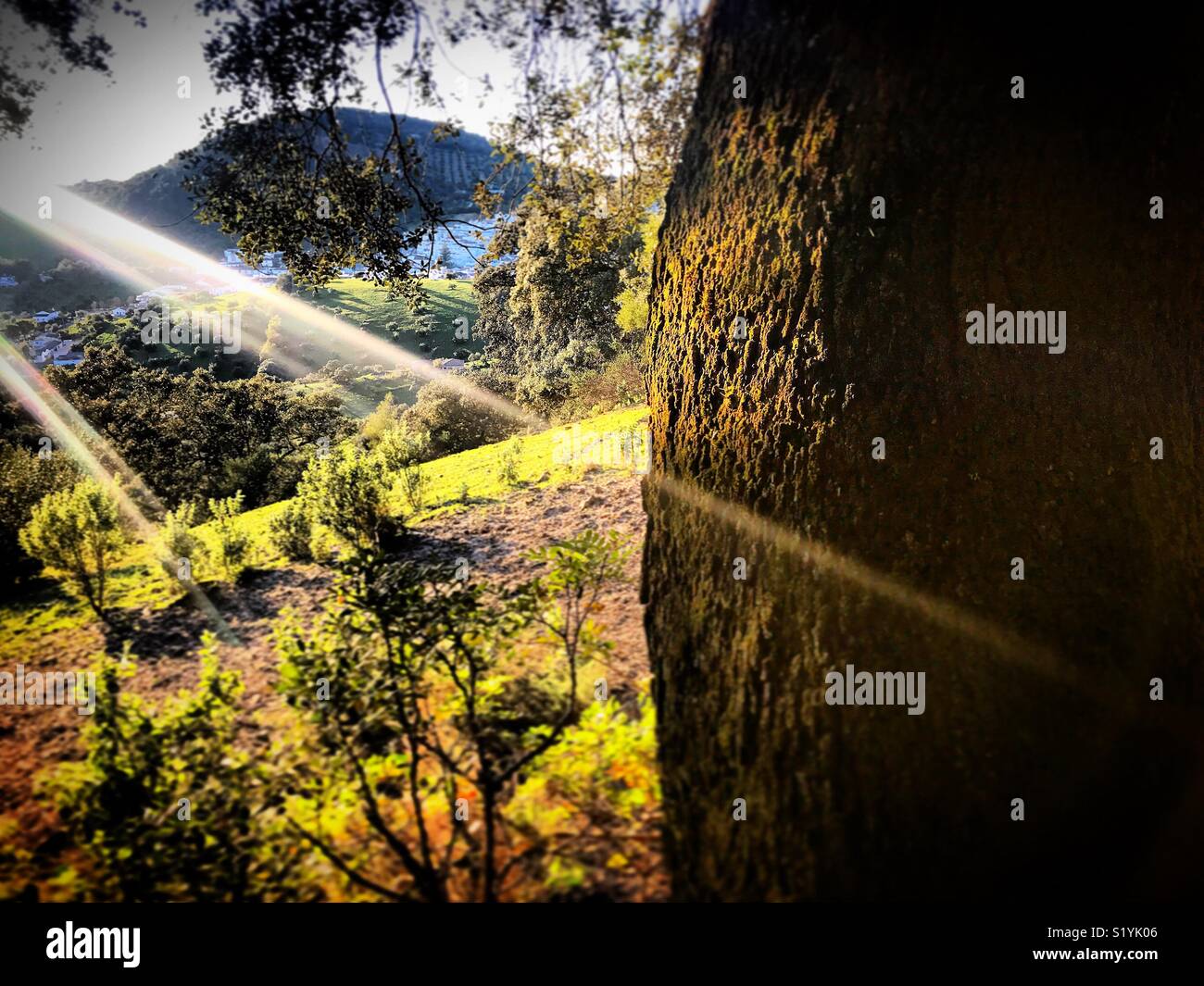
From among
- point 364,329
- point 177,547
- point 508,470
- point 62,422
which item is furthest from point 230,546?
point 364,329

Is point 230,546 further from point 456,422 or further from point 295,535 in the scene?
point 456,422

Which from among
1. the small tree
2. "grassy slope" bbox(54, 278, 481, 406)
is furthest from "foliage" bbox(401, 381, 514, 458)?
"grassy slope" bbox(54, 278, 481, 406)

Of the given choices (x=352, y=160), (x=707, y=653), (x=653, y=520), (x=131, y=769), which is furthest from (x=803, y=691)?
(x=352, y=160)

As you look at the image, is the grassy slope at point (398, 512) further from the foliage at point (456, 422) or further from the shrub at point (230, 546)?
the foliage at point (456, 422)

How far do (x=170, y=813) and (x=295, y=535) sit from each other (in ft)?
18.6

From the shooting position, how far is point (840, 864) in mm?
1753

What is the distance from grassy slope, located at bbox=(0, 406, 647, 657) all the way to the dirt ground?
0.31 m

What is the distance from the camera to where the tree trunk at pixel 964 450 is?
60.9 inches

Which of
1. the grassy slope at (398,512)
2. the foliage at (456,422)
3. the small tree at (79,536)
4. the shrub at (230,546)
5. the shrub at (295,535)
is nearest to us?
the small tree at (79,536)

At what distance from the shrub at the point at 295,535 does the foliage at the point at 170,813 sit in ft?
17.3

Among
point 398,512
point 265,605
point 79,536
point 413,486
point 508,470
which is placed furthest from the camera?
point 508,470

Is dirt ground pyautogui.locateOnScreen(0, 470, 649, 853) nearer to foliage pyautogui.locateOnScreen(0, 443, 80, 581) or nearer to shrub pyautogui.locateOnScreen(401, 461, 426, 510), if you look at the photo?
shrub pyautogui.locateOnScreen(401, 461, 426, 510)

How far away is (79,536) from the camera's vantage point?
18.1 ft

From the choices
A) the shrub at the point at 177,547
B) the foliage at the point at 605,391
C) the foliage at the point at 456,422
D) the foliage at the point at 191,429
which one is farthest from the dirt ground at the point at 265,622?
the foliage at the point at 456,422
